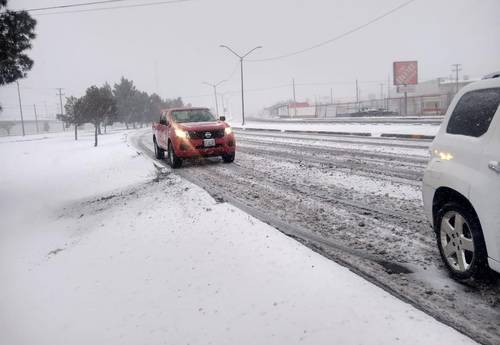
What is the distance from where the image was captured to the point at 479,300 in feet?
11.2

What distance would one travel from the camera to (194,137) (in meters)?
11.4

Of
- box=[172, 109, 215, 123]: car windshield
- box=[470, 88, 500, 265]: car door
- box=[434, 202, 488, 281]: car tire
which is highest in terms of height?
box=[172, 109, 215, 123]: car windshield

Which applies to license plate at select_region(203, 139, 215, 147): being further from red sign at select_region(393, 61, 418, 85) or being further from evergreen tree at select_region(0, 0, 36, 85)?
red sign at select_region(393, 61, 418, 85)

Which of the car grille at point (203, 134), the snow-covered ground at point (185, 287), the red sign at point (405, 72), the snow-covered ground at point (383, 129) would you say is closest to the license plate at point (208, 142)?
the car grille at point (203, 134)

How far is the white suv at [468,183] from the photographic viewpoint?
323 centimetres

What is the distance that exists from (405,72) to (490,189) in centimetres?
5897

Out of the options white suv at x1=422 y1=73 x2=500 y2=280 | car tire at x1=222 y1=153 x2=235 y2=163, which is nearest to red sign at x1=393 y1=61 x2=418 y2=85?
car tire at x1=222 y1=153 x2=235 y2=163

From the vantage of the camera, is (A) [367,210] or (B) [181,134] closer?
(A) [367,210]

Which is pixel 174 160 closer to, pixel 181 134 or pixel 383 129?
pixel 181 134

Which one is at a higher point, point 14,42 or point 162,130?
point 14,42

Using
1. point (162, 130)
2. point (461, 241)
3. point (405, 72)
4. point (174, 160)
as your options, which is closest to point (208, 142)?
point (174, 160)

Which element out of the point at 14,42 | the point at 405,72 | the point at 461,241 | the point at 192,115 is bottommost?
the point at 461,241

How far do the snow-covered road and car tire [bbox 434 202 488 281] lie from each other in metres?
0.17

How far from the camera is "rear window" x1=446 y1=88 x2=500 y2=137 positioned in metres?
3.50
